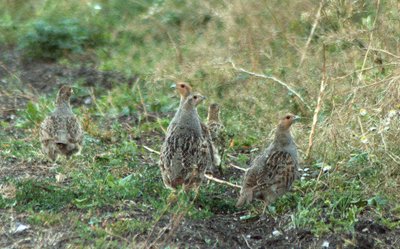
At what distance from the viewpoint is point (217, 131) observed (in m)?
11.4

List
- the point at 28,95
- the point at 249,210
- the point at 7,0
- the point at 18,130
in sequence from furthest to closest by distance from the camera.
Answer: the point at 7,0
the point at 28,95
the point at 18,130
the point at 249,210

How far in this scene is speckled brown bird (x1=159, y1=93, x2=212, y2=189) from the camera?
965 centimetres

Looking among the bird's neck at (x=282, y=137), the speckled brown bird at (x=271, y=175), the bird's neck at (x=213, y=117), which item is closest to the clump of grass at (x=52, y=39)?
the bird's neck at (x=213, y=117)

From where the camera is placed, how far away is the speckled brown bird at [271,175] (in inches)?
375

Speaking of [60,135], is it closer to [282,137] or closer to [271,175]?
[282,137]

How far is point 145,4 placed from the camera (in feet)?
58.5

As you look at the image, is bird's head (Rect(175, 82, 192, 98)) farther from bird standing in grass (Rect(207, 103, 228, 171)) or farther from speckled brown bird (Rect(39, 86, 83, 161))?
speckled brown bird (Rect(39, 86, 83, 161))

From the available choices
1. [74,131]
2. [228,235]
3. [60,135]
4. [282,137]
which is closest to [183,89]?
[74,131]

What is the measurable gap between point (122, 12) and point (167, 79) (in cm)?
422

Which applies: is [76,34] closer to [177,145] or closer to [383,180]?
[177,145]

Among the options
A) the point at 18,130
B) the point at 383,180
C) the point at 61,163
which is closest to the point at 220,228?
the point at 383,180

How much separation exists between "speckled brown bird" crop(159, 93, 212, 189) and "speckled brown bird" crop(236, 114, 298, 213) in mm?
501

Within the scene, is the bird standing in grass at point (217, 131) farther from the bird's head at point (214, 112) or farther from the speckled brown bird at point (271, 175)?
the speckled brown bird at point (271, 175)

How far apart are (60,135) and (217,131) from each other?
5.93 feet
